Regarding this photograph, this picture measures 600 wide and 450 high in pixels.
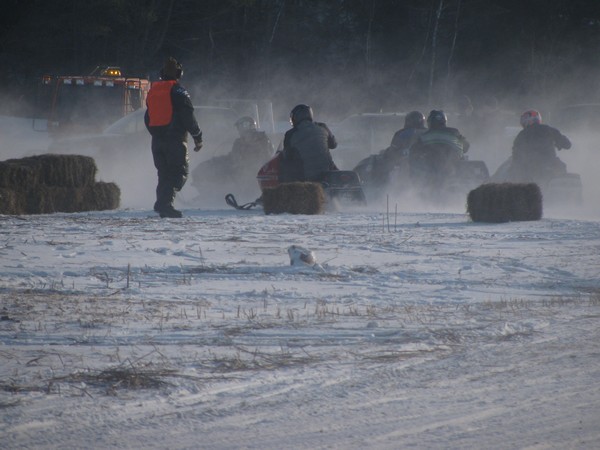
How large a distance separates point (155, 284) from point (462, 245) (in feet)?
13.0

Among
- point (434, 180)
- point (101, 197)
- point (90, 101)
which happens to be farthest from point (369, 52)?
point (101, 197)

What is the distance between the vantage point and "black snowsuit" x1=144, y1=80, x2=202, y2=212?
500 inches

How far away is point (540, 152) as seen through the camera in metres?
17.0

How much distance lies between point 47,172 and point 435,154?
6.59 meters

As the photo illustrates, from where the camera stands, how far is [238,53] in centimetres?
4203

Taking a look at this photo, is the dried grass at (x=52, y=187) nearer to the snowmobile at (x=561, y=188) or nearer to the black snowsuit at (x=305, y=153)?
the black snowsuit at (x=305, y=153)

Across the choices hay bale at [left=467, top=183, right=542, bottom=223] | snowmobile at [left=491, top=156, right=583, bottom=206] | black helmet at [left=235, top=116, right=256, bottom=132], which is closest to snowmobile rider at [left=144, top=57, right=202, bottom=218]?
hay bale at [left=467, top=183, right=542, bottom=223]

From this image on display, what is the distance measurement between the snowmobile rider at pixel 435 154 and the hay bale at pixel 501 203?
3687mm

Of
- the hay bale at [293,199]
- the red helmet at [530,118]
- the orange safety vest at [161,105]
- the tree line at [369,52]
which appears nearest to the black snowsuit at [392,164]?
the red helmet at [530,118]

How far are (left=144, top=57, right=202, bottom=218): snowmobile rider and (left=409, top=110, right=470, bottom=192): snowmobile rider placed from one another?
5161mm

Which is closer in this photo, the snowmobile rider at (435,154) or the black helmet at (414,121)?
the snowmobile rider at (435,154)

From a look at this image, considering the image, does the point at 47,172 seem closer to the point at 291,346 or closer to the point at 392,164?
the point at 392,164

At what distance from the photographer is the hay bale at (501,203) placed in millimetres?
12820

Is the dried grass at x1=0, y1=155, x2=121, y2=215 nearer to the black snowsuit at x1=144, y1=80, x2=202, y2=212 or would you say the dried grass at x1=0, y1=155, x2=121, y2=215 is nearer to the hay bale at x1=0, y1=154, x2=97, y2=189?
the hay bale at x1=0, y1=154, x2=97, y2=189
